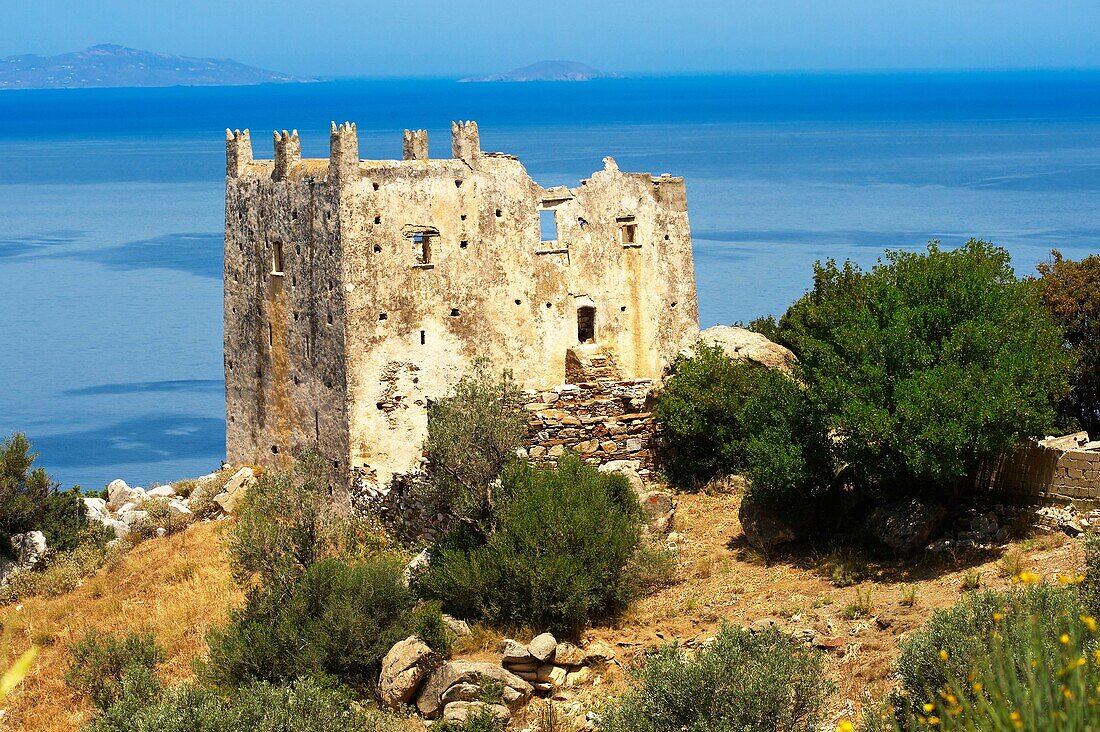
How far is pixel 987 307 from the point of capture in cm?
2155

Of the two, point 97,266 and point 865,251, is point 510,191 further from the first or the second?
point 97,266

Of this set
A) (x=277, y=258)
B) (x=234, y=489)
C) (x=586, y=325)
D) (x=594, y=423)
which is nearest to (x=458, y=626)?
(x=594, y=423)

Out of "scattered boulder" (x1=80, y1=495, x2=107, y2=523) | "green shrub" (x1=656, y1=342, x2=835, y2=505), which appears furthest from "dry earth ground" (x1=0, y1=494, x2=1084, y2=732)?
"scattered boulder" (x1=80, y1=495, x2=107, y2=523)

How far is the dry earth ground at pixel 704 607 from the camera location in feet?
59.9

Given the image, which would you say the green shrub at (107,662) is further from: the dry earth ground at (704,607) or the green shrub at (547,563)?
the green shrub at (547,563)

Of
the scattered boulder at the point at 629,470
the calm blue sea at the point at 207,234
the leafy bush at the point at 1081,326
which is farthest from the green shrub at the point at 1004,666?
the calm blue sea at the point at 207,234

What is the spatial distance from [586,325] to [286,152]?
20.8 feet

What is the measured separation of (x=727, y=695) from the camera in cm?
1563

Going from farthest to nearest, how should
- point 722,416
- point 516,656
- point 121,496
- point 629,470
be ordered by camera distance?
point 121,496
point 722,416
point 629,470
point 516,656

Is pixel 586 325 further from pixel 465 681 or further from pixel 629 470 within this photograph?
pixel 465 681

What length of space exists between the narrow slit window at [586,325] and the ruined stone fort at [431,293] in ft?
0.09

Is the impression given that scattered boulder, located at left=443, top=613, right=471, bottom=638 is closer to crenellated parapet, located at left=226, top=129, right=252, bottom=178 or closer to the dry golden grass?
the dry golden grass

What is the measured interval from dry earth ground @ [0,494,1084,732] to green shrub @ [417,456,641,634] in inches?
15.7

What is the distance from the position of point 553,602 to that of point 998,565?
17.7 ft
